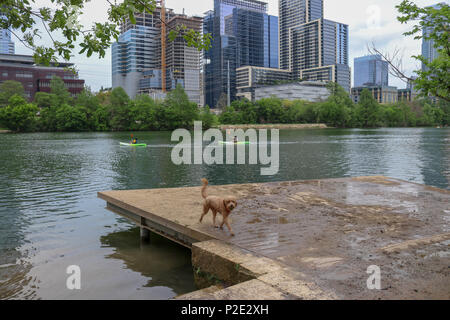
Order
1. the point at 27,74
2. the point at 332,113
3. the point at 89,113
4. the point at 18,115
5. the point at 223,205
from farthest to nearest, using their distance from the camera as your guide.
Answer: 1. the point at 332,113
2. the point at 27,74
3. the point at 89,113
4. the point at 18,115
5. the point at 223,205

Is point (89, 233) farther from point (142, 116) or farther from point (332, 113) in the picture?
point (332, 113)

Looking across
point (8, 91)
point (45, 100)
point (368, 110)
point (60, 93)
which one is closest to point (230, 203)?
point (45, 100)

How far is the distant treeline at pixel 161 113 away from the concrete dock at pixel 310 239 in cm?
7197

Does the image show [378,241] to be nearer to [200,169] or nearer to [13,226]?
[13,226]

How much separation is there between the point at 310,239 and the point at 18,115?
108 m

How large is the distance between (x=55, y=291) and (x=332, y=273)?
5742mm

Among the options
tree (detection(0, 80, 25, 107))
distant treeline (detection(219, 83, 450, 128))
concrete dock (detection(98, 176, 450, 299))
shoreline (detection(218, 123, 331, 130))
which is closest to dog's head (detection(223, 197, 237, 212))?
concrete dock (detection(98, 176, 450, 299))

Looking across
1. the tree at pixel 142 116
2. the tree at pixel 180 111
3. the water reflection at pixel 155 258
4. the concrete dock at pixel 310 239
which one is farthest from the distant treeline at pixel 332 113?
the water reflection at pixel 155 258

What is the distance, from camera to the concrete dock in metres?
5.23

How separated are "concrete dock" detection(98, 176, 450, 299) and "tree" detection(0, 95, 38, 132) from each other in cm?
10026

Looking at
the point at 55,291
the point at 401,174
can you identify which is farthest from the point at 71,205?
the point at 401,174

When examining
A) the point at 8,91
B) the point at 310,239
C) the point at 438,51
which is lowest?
the point at 310,239

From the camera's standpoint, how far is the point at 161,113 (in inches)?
4722

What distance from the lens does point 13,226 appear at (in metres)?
12.9
